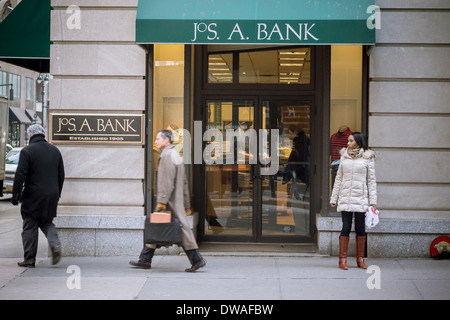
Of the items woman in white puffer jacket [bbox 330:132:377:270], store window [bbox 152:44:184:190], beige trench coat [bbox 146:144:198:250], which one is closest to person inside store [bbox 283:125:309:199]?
woman in white puffer jacket [bbox 330:132:377:270]

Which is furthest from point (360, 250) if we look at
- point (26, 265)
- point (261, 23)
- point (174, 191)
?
point (26, 265)

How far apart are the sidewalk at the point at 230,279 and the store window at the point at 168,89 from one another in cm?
188

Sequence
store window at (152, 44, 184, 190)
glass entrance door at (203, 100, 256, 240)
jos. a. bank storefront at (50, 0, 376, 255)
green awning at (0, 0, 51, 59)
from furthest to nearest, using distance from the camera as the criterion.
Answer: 1. glass entrance door at (203, 100, 256, 240)
2. green awning at (0, 0, 51, 59)
3. store window at (152, 44, 184, 190)
4. jos. a. bank storefront at (50, 0, 376, 255)

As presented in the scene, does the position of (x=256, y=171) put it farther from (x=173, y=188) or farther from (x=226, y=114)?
(x=173, y=188)

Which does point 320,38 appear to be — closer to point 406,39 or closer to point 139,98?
point 406,39

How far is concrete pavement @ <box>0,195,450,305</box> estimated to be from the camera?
6.85 meters

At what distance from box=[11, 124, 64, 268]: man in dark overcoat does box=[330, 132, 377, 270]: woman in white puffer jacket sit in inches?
158

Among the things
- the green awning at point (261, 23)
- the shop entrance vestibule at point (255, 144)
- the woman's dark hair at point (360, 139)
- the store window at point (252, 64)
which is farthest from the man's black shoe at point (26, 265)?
the woman's dark hair at point (360, 139)

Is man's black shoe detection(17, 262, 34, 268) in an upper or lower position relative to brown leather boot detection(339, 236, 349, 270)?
lower

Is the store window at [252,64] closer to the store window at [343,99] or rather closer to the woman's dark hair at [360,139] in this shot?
the store window at [343,99]

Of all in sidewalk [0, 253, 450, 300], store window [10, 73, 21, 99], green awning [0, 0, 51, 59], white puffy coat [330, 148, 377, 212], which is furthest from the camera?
store window [10, 73, 21, 99]

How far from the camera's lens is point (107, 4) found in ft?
30.0

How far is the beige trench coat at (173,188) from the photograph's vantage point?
25.8 ft

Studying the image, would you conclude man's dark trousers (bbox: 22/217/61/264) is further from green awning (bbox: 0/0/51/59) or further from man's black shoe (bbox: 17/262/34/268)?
green awning (bbox: 0/0/51/59)
